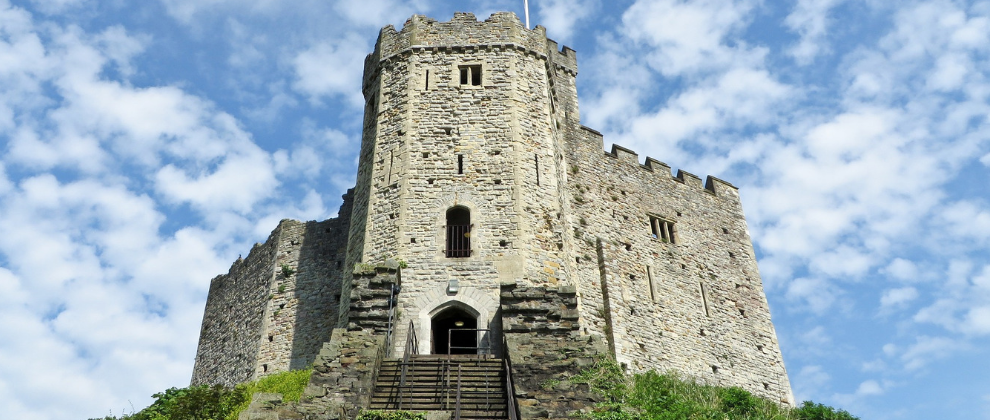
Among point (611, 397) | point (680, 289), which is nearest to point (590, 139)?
point (680, 289)

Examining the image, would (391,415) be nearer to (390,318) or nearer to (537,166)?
(390,318)

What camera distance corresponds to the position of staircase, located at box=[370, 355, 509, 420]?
14344 millimetres

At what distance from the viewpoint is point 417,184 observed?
65.0 feet

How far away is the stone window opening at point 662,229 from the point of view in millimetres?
26281

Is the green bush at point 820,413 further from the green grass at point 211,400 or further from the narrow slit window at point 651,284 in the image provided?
the green grass at point 211,400

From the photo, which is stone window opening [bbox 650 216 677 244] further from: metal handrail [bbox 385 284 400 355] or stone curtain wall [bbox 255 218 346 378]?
metal handrail [bbox 385 284 400 355]

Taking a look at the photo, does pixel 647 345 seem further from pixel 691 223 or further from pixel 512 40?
pixel 512 40

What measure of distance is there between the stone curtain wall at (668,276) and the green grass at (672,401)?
1.11 metres

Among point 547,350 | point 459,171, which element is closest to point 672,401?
point 547,350

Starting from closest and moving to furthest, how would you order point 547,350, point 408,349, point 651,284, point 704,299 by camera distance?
point 547,350, point 408,349, point 651,284, point 704,299

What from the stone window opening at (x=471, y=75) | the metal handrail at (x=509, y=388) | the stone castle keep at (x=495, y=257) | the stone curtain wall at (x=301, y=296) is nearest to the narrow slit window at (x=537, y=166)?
the stone castle keep at (x=495, y=257)

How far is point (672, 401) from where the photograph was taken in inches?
739

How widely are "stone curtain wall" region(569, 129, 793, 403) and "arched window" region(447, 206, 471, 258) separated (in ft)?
14.4

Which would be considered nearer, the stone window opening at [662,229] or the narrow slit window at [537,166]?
the narrow slit window at [537,166]
